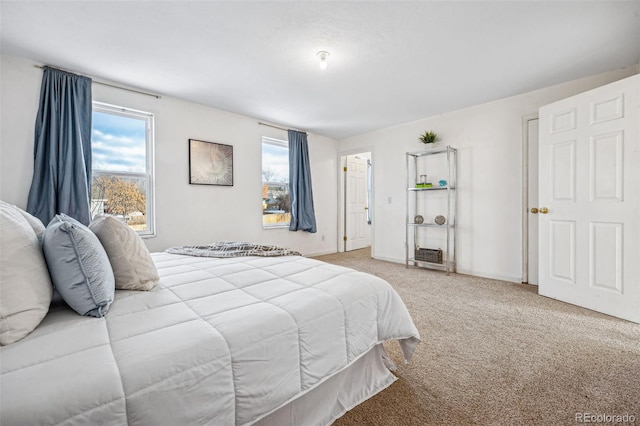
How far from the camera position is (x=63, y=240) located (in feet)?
3.43

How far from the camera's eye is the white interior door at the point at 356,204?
6062 mm

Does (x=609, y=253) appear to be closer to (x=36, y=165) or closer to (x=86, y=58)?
(x=86, y=58)

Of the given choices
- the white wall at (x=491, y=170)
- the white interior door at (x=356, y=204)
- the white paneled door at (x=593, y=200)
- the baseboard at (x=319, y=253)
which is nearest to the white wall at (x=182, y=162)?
the baseboard at (x=319, y=253)

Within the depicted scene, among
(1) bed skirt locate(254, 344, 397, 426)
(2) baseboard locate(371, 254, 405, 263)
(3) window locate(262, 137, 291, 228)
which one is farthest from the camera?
(2) baseboard locate(371, 254, 405, 263)

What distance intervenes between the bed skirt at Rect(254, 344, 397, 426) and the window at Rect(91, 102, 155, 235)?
3093 mm

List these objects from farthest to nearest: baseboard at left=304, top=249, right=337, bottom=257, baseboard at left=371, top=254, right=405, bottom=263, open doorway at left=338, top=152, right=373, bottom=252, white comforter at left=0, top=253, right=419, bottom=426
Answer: open doorway at left=338, top=152, right=373, bottom=252 < baseboard at left=304, top=249, right=337, bottom=257 < baseboard at left=371, top=254, right=405, bottom=263 < white comforter at left=0, top=253, right=419, bottom=426

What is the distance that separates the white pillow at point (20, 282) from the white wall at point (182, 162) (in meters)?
2.47

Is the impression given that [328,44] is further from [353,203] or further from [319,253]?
[353,203]

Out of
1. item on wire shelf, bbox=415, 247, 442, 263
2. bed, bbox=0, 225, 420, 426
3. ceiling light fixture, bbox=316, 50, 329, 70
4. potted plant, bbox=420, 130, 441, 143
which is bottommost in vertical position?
item on wire shelf, bbox=415, 247, 442, 263

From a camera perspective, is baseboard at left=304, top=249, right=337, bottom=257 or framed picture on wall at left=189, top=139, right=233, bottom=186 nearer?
framed picture on wall at left=189, top=139, right=233, bottom=186

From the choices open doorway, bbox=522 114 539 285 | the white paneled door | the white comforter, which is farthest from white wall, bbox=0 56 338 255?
the white paneled door

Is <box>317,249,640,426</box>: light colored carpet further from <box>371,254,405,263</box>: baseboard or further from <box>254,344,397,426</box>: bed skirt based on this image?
<box>371,254,405,263</box>: baseboard

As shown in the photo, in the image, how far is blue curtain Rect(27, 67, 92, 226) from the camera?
8.84ft

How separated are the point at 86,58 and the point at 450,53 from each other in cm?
349
